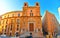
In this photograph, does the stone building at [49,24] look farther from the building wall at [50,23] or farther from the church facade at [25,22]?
the church facade at [25,22]

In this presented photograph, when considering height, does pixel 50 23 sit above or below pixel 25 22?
below

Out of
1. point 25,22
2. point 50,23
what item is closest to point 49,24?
point 50,23

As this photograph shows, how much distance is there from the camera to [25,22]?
26.6 ft

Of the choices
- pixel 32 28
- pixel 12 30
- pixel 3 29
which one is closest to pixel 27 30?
pixel 32 28

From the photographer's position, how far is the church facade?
26.0 ft

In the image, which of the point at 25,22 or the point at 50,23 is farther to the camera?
the point at 25,22

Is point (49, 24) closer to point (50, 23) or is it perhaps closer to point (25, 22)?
point (50, 23)

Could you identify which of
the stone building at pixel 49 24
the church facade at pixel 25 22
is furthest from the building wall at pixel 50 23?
the church facade at pixel 25 22

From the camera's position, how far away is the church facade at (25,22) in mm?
7910

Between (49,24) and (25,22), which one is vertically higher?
(25,22)

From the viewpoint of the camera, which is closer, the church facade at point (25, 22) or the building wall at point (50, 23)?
the building wall at point (50, 23)

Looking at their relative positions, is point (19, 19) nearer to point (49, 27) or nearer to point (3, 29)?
point (3, 29)

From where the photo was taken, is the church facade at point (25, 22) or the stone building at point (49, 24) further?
the church facade at point (25, 22)

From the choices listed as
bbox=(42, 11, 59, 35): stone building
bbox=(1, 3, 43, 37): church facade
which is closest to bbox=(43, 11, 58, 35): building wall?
bbox=(42, 11, 59, 35): stone building
